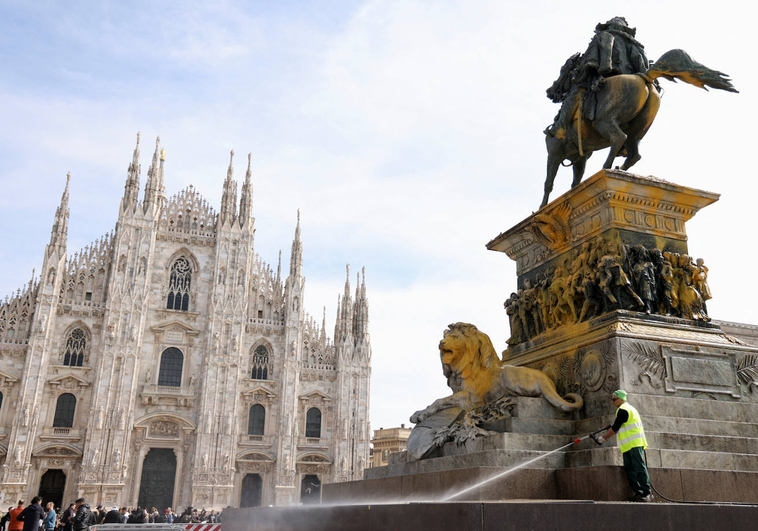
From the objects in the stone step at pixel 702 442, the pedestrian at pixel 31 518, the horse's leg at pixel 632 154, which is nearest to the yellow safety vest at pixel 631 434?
the stone step at pixel 702 442

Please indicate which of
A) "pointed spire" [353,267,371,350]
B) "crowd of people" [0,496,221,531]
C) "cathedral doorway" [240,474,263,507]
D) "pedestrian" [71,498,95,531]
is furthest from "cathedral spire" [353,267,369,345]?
"pedestrian" [71,498,95,531]

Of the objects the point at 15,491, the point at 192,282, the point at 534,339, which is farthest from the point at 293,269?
the point at 534,339

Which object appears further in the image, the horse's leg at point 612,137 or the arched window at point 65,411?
the arched window at point 65,411

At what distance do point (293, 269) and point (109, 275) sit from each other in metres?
9.66

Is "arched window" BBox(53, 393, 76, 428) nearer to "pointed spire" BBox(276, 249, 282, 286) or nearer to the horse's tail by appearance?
"pointed spire" BBox(276, 249, 282, 286)

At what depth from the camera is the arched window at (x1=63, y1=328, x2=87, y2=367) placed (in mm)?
32222

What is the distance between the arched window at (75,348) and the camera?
106ft

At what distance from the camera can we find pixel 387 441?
55.9 m

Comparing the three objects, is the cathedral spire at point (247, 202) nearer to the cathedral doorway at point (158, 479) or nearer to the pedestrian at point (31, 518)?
the cathedral doorway at point (158, 479)

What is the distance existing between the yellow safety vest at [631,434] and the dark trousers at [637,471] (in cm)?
4

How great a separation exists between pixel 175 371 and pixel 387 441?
26.7 metres

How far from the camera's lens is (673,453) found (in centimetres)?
474

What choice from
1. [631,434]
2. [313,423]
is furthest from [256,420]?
[631,434]

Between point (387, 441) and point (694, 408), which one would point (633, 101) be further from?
point (387, 441)
